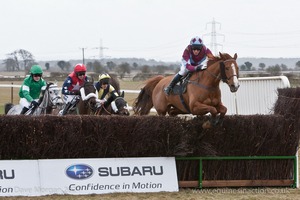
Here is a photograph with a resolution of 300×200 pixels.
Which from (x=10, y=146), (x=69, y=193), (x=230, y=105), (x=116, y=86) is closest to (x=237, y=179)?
(x=69, y=193)

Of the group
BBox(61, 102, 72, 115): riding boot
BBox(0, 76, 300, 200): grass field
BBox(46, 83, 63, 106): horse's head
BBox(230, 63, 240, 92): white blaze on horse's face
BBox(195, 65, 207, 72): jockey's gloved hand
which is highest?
BBox(195, 65, 207, 72): jockey's gloved hand

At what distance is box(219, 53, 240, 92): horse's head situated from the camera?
748cm

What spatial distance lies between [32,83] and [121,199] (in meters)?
4.33

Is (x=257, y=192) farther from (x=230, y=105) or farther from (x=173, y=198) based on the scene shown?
(x=230, y=105)

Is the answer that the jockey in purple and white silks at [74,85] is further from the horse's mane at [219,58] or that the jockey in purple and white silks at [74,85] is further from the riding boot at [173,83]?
the horse's mane at [219,58]

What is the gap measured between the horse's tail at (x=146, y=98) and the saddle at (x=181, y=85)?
5.28 ft

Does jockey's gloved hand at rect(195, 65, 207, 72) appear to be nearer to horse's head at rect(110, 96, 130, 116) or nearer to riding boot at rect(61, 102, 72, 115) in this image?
horse's head at rect(110, 96, 130, 116)

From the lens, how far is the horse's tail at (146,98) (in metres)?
10.6

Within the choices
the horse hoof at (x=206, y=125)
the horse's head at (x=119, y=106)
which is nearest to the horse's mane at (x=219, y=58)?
the horse hoof at (x=206, y=125)

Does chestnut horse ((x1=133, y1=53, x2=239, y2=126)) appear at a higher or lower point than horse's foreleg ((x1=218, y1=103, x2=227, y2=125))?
higher

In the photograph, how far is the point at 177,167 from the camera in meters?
7.23

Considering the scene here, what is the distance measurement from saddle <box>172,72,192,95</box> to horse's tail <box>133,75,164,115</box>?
5.28 ft

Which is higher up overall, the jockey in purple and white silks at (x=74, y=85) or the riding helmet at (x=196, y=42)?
the riding helmet at (x=196, y=42)

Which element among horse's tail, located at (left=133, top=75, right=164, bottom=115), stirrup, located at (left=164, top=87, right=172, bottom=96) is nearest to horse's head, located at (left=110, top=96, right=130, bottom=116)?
stirrup, located at (left=164, top=87, right=172, bottom=96)
